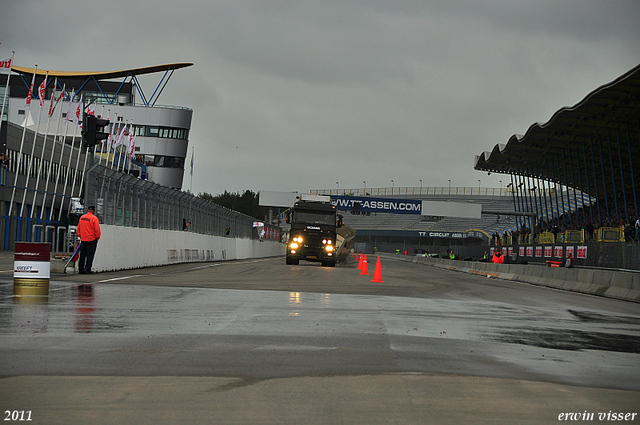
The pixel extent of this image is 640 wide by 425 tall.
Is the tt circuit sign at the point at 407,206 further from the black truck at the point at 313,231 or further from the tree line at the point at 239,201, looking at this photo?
the tree line at the point at 239,201

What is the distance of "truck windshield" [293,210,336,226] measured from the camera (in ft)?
119

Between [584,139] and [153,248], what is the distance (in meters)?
38.7

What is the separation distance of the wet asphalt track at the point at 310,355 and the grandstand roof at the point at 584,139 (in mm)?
31021

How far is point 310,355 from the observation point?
7.08 metres

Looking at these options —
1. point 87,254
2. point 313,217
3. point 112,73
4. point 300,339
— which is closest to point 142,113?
point 112,73

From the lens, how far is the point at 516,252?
4388cm

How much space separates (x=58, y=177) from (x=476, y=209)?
44.0 metres

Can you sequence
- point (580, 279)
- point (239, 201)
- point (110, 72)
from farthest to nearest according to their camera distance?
point (239, 201), point (110, 72), point (580, 279)

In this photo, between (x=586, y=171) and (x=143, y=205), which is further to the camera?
(x=586, y=171)

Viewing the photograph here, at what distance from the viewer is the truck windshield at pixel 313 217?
119 ft

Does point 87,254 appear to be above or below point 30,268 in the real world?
above
